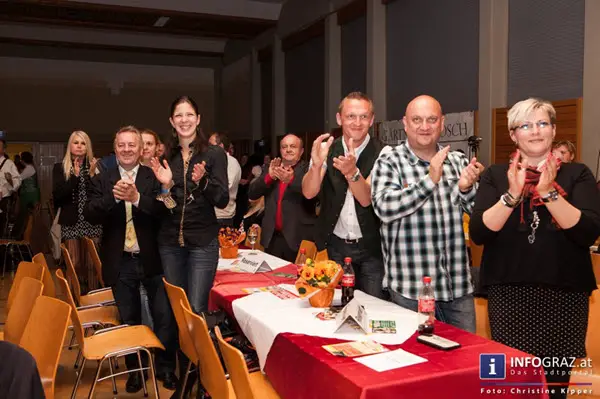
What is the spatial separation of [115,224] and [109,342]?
78 cm

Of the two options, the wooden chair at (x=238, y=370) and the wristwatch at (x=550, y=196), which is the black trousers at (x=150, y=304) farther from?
the wristwatch at (x=550, y=196)

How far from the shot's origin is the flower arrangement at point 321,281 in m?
2.72

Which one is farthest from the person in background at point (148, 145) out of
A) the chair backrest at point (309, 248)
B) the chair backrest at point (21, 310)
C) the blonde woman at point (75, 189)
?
the chair backrest at point (21, 310)

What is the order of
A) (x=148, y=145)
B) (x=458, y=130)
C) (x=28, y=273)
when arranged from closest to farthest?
(x=28, y=273)
(x=148, y=145)
(x=458, y=130)

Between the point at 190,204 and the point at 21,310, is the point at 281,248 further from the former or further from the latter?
the point at 21,310

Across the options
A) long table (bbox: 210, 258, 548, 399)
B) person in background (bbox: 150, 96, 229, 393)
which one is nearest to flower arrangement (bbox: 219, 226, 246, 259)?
person in background (bbox: 150, 96, 229, 393)

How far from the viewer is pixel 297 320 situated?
2561mm

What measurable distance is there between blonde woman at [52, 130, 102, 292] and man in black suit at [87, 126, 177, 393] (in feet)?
4.46

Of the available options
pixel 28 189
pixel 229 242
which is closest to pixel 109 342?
pixel 229 242

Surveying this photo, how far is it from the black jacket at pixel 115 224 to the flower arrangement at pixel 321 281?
4.30 ft

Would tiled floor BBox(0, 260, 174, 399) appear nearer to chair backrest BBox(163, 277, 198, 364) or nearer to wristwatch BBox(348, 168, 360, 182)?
chair backrest BBox(163, 277, 198, 364)

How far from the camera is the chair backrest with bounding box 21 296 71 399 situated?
2.46 metres

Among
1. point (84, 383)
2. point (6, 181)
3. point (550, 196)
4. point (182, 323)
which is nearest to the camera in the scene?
point (550, 196)

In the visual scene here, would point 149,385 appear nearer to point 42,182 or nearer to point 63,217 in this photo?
point 63,217
